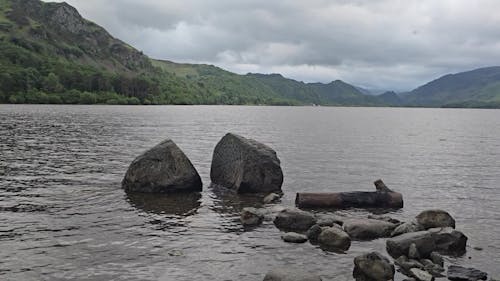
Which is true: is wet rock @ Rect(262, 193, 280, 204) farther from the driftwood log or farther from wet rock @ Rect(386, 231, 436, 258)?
wet rock @ Rect(386, 231, 436, 258)

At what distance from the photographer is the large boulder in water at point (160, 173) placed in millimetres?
30531

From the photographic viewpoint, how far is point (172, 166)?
1222 inches

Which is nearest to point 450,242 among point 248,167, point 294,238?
point 294,238

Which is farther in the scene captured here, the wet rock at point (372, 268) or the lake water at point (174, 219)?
the lake water at point (174, 219)

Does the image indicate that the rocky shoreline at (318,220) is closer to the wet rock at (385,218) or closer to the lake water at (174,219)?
the wet rock at (385,218)

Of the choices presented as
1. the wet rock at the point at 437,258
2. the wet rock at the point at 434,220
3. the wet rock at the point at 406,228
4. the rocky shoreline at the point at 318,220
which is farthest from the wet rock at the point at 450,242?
the wet rock at the point at 434,220

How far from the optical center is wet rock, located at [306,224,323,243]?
2111cm

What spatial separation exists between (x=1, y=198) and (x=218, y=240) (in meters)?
Result: 15.6

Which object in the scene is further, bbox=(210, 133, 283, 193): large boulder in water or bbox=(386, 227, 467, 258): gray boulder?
bbox=(210, 133, 283, 193): large boulder in water

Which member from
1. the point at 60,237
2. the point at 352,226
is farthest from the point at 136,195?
the point at 352,226

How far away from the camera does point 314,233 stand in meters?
21.3

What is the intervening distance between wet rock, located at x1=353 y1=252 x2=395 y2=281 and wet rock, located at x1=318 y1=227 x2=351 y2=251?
3.04 metres

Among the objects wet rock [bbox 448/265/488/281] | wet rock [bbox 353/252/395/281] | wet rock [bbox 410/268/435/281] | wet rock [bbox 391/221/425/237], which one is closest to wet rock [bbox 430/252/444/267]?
wet rock [bbox 448/265/488/281]

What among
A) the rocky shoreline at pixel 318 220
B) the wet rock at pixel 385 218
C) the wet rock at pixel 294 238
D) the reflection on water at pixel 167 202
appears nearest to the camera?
the rocky shoreline at pixel 318 220
